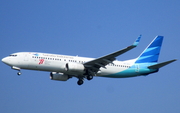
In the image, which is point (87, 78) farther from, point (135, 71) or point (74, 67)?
point (135, 71)

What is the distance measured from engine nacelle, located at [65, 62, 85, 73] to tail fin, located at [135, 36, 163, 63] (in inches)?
384

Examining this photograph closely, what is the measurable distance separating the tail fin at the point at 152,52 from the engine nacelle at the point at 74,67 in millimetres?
9757

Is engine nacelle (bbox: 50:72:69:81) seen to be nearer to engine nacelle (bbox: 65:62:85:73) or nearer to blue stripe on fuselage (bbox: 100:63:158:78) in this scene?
engine nacelle (bbox: 65:62:85:73)

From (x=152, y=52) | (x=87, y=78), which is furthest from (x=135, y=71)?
(x=87, y=78)

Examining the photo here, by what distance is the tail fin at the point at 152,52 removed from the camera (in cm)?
5796

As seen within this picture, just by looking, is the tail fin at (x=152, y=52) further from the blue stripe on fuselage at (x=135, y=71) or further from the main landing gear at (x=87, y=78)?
the main landing gear at (x=87, y=78)

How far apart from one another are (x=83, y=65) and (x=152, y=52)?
12.7 metres

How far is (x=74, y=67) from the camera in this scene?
168 feet

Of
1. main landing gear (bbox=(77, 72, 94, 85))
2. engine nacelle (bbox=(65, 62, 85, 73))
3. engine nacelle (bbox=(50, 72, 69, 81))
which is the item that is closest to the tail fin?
main landing gear (bbox=(77, 72, 94, 85))

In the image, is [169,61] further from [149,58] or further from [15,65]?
[15,65]

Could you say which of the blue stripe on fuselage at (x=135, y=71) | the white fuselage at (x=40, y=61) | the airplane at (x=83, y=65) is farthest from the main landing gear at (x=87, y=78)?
the blue stripe on fuselage at (x=135, y=71)

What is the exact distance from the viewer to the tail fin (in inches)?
2282

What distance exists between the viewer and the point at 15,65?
166 feet

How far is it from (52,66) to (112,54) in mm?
8098
